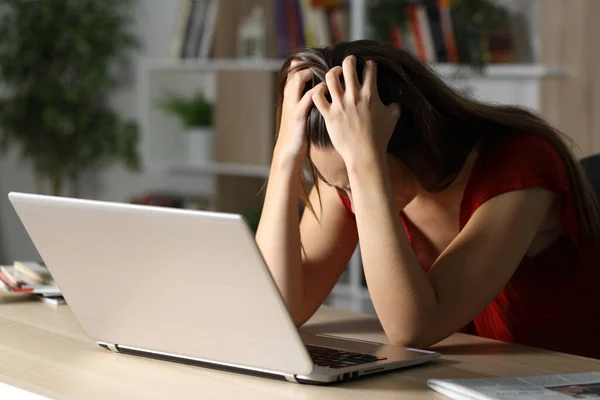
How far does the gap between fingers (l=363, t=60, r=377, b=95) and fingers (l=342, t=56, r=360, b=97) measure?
0.01m

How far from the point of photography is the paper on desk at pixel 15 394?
97 cm

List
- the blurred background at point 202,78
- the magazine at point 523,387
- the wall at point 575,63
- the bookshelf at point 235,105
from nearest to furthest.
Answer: the magazine at point 523,387 < the wall at point 575,63 < the blurred background at point 202,78 < the bookshelf at point 235,105

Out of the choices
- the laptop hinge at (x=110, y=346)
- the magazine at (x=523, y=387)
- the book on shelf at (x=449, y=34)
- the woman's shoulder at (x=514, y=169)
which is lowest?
the magazine at (x=523, y=387)

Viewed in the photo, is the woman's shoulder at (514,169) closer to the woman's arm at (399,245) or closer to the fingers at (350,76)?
the woman's arm at (399,245)

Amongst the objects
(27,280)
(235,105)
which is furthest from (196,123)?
(27,280)

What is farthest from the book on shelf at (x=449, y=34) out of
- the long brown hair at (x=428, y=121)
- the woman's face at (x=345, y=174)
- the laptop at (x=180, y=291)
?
the laptop at (x=180, y=291)

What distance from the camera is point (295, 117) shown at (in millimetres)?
1329

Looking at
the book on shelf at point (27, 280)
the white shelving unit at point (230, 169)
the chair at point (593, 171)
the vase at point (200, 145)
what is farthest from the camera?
the vase at point (200, 145)

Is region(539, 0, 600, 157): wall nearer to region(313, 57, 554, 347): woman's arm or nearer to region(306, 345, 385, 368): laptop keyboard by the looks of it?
region(313, 57, 554, 347): woman's arm

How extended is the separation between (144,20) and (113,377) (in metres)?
3.48

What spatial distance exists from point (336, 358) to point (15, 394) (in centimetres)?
36

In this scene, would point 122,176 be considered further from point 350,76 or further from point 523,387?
point 523,387

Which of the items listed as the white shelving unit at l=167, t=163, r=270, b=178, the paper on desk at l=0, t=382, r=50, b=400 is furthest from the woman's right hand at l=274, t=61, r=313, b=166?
the white shelving unit at l=167, t=163, r=270, b=178

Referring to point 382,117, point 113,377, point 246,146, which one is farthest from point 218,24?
point 113,377
